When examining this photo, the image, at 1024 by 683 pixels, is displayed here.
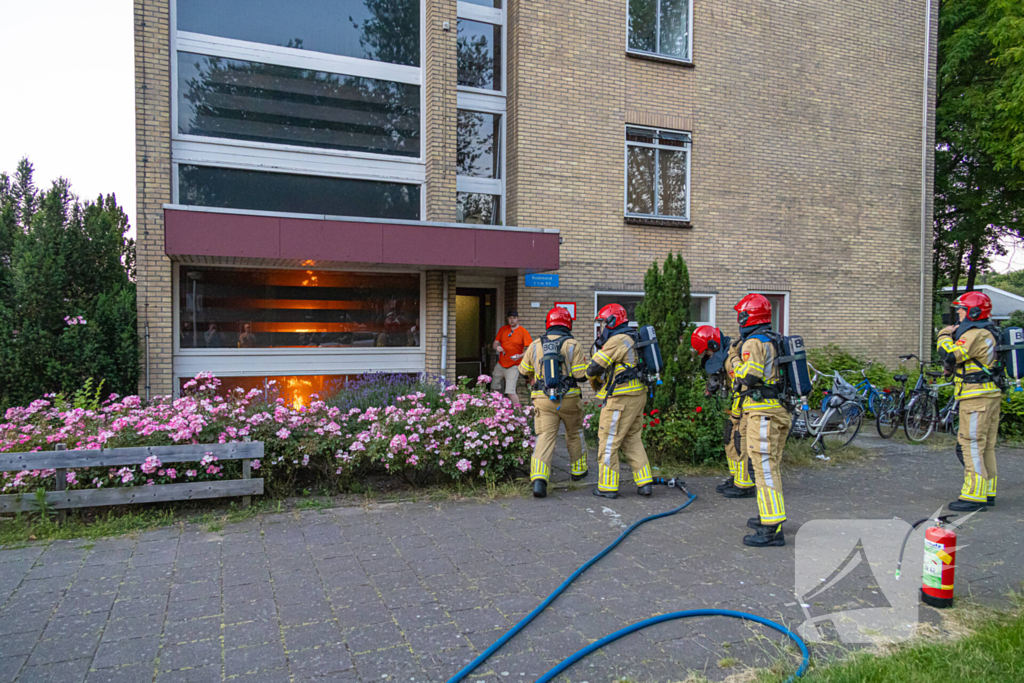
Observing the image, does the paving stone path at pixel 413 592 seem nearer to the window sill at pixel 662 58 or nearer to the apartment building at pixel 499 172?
the apartment building at pixel 499 172

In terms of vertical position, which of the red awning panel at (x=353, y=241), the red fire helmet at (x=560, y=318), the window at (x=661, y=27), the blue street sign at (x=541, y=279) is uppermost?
the window at (x=661, y=27)

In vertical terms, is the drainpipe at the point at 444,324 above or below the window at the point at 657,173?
below

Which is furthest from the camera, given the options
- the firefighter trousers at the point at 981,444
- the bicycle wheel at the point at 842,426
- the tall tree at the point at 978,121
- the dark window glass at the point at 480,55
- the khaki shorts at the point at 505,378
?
the tall tree at the point at 978,121

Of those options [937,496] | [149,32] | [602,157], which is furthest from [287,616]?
[602,157]

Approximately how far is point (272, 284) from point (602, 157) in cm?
646

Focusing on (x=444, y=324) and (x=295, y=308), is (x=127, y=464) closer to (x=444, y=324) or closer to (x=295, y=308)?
(x=295, y=308)

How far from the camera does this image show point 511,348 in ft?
36.4

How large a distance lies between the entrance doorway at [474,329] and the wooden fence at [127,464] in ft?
23.0

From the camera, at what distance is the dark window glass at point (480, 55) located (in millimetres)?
12578

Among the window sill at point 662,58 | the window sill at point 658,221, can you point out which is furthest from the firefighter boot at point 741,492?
the window sill at point 662,58

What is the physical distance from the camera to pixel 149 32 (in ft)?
32.8

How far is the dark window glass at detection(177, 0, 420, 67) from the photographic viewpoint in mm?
10609

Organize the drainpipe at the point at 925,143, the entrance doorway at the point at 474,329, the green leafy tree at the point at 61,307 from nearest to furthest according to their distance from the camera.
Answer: the green leafy tree at the point at 61,307
the entrance doorway at the point at 474,329
the drainpipe at the point at 925,143

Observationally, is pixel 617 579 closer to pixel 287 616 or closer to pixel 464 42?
pixel 287 616
